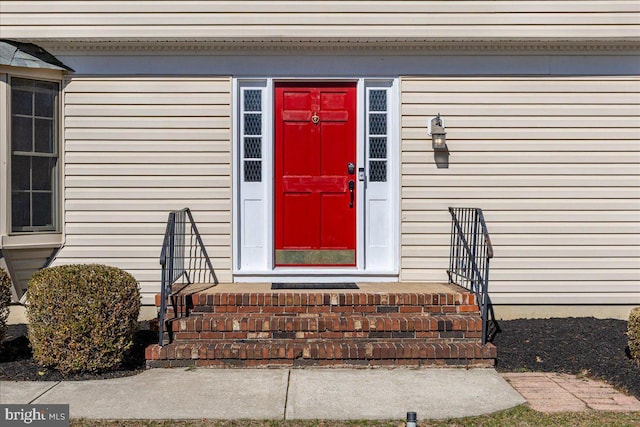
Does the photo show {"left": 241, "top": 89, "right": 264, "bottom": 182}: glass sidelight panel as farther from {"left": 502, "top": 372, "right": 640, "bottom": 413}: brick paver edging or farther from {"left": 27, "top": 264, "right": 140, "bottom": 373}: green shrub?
{"left": 502, "top": 372, "right": 640, "bottom": 413}: brick paver edging

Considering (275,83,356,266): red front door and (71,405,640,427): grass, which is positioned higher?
(275,83,356,266): red front door

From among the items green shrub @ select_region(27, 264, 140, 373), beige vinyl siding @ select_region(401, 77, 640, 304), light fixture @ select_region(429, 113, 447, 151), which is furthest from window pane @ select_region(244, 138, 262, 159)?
green shrub @ select_region(27, 264, 140, 373)

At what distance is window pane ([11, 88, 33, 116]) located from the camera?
6.39 m

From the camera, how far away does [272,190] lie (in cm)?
669

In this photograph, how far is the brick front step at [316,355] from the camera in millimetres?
5312

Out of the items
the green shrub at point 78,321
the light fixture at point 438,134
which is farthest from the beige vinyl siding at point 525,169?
the green shrub at point 78,321

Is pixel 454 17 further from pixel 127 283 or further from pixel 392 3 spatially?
pixel 127 283

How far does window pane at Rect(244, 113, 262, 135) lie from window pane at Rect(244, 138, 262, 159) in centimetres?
8

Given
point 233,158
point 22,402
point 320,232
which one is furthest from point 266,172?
point 22,402

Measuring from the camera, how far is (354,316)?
5.69 metres

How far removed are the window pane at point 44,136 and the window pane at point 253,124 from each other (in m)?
2.06

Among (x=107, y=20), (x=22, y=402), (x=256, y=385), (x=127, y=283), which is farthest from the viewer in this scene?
(x=107, y=20)

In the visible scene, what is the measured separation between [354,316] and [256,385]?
4.02 feet

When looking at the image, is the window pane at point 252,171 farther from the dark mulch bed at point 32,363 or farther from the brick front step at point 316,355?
the brick front step at point 316,355
